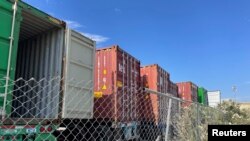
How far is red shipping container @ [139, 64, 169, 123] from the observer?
1328 centimetres

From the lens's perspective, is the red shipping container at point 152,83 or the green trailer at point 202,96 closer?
the red shipping container at point 152,83

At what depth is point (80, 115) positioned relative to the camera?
7809mm

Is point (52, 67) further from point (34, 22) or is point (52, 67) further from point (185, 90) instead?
point (185, 90)

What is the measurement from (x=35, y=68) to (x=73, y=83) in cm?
134

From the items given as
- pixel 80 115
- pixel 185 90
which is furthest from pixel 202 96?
pixel 80 115

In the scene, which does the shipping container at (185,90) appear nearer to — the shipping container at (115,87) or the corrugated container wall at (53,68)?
the shipping container at (115,87)

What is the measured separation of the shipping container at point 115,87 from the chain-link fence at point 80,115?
4 cm

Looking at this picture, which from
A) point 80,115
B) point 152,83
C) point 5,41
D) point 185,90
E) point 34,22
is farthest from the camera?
point 185,90

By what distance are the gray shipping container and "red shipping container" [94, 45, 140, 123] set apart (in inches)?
81.0

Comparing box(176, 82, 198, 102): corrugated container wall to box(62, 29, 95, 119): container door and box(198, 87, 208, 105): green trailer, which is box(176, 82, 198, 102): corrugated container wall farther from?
box(62, 29, 95, 119): container door

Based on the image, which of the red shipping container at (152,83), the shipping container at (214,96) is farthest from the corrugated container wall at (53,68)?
the shipping container at (214,96)

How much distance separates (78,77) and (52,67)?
74 cm

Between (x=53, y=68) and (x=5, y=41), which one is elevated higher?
(x=5, y=41)

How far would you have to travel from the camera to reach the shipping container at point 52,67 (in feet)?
23.9
